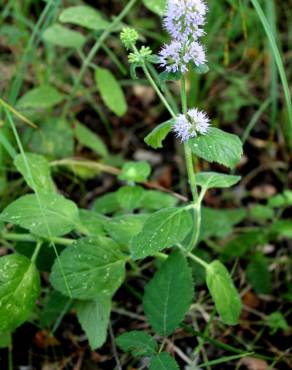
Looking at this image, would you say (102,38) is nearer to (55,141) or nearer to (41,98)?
(41,98)

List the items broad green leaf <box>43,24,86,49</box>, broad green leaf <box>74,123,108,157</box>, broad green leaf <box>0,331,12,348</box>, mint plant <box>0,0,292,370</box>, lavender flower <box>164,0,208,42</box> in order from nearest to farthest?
lavender flower <box>164,0,208,42</box>, mint plant <box>0,0,292,370</box>, broad green leaf <box>0,331,12,348</box>, broad green leaf <box>43,24,86,49</box>, broad green leaf <box>74,123,108,157</box>

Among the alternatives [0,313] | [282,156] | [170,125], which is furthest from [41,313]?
[282,156]

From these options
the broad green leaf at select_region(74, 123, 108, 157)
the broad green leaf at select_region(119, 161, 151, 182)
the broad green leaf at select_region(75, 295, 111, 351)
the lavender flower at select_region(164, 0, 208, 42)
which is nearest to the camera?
the lavender flower at select_region(164, 0, 208, 42)

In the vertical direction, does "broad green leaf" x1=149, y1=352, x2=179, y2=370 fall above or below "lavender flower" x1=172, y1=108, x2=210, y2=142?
below

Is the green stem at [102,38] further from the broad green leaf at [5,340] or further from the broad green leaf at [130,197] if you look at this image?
the broad green leaf at [5,340]

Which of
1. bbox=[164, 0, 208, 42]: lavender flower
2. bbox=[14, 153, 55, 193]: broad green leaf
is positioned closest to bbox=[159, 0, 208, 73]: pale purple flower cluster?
bbox=[164, 0, 208, 42]: lavender flower

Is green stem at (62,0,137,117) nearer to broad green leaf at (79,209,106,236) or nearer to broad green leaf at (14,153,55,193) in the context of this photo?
broad green leaf at (14,153,55,193)

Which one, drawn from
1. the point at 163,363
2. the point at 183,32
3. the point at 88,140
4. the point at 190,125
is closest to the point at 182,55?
the point at 183,32
